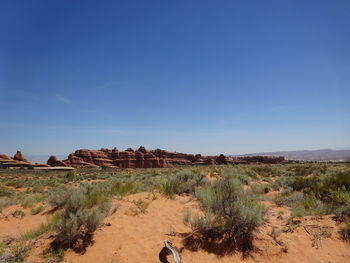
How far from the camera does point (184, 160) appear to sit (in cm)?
10262

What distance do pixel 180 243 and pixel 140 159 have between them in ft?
298

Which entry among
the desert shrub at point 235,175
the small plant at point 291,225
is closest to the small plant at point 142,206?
the desert shrub at point 235,175

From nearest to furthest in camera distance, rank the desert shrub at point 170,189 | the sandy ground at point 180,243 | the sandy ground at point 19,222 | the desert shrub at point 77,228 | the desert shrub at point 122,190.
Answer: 1. the sandy ground at point 180,243
2. the desert shrub at point 77,228
3. the sandy ground at point 19,222
4. the desert shrub at point 122,190
5. the desert shrub at point 170,189

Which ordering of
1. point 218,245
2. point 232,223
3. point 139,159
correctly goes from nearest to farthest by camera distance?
1. point 218,245
2. point 232,223
3. point 139,159

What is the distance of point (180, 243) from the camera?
4840 millimetres

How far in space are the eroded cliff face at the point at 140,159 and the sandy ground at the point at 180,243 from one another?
83000mm

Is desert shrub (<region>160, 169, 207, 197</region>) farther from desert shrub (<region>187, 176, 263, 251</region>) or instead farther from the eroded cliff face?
the eroded cliff face

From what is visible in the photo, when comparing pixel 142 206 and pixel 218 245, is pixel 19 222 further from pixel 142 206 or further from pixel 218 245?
pixel 218 245

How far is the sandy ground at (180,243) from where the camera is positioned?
4340 millimetres

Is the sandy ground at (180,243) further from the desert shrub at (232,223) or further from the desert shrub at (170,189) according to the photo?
the desert shrub at (170,189)

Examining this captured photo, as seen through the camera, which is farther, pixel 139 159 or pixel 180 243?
pixel 139 159

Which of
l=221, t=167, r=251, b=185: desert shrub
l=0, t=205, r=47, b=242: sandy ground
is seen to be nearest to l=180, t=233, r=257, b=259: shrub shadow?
l=221, t=167, r=251, b=185: desert shrub

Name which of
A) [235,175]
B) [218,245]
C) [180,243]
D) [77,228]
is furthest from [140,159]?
[218,245]

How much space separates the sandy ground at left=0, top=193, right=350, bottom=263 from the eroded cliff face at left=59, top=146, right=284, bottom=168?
83.0 metres
